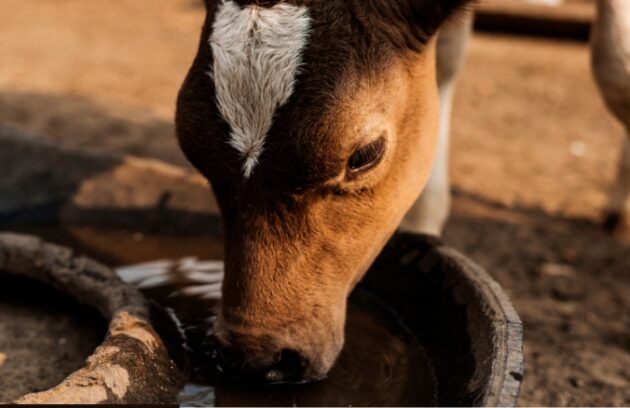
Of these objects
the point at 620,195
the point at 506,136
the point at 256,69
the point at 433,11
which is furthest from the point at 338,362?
the point at 506,136

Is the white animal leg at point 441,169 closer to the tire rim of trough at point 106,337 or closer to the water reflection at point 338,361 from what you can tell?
the water reflection at point 338,361

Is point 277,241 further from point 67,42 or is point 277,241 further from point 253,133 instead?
point 67,42

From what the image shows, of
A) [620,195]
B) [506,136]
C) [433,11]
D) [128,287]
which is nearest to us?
[433,11]

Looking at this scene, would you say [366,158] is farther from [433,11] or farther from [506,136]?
[506,136]

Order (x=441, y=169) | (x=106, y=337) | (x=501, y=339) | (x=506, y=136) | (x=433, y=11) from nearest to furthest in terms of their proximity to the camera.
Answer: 1. (x=501, y=339)
2. (x=106, y=337)
3. (x=433, y=11)
4. (x=441, y=169)
5. (x=506, y=136)

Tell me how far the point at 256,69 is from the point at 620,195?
280cm

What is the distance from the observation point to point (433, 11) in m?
2.39

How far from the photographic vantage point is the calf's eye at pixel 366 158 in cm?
222

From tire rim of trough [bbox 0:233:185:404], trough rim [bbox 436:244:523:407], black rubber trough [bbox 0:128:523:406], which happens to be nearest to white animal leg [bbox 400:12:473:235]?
black rubber trough [bbox 0:128:523:406]

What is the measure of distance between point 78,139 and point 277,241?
3241 mm

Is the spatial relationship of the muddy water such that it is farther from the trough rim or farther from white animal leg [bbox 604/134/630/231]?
white animal leg [bbox 604/134/630/231]

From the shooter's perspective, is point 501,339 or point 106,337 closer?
point 501,339

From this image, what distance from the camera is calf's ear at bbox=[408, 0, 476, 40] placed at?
93.0 inches

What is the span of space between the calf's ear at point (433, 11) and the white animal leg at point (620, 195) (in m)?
2.24
